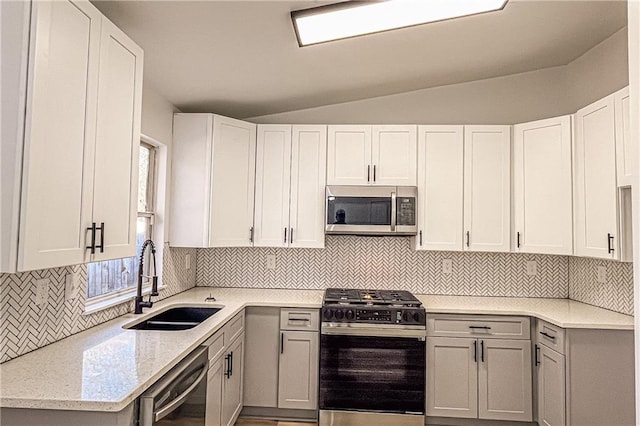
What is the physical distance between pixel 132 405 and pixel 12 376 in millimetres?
462

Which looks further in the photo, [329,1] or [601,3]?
[601,3]

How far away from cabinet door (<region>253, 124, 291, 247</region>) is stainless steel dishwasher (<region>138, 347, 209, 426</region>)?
1.39m

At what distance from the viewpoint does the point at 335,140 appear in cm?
333

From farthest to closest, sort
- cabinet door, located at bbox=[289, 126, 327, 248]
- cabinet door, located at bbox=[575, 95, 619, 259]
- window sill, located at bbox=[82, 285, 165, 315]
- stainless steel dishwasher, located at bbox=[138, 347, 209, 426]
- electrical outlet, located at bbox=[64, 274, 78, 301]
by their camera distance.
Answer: cabinet door, located at bbox=[289, 126, 327, 248] < cabinet door, located at bbox=[575, 95, 619, 259] < window sill, located at bbox=[82, 285, 165, 315] < electrical outlet, located at bbox=[64, 274, 78, 301] < stainless steel dishwasher, located at bbox=[138, 347, 209, 426]

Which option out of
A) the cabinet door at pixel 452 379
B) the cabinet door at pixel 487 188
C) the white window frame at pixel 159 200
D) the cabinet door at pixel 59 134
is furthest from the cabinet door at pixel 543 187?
the cabinet door at pixel 59 134

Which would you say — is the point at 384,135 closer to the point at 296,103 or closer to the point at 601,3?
the point at 296,103

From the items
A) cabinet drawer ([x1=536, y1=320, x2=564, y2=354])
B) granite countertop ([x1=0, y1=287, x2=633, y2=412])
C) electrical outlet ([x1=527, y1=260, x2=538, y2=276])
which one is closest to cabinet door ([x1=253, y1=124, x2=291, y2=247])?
granite countertop ([x1=0, y1=287, x2=633, y2=412])

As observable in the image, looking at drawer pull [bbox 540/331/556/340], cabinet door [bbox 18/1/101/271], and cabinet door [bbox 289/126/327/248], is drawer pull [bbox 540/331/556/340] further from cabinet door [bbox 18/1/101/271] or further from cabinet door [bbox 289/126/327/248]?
cabinet door [bbox 18/1/101/271]

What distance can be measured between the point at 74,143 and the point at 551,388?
299cm

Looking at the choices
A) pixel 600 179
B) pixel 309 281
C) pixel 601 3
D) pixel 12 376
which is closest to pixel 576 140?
pixel 600 179

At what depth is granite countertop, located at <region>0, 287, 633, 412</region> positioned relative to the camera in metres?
1.29

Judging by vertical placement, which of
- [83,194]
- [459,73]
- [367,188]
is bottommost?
[83,194]

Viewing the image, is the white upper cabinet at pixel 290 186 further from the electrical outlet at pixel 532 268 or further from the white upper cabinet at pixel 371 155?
the electrical outlet at pixel 532 268

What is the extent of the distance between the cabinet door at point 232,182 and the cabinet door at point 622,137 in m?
2.49
